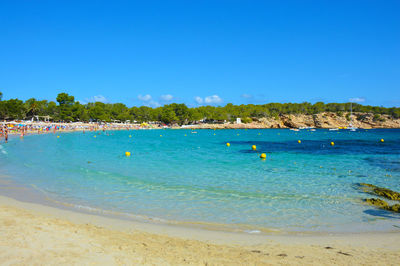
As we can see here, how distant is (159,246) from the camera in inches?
247

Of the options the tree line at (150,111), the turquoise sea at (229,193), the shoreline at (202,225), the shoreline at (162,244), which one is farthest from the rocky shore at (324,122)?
the shoreline at (162,244)

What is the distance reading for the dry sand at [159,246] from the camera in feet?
17.7

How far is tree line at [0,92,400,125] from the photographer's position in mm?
109062

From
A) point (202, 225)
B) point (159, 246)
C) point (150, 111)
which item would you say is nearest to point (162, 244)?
point (159, 246)

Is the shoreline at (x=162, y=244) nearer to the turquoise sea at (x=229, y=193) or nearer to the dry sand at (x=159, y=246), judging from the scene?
the dry sand at (x=159, y=246)

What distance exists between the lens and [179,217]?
900cm

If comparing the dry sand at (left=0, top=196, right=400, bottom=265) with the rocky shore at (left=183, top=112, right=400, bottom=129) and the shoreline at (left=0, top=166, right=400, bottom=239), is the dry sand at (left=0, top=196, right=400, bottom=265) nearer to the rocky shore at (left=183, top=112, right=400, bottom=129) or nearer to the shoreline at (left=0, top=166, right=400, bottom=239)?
the shoreline at (left=0, top=166, right=400, bottom=239)

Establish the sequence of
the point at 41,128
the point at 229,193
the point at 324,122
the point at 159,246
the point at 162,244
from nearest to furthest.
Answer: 1. the point at 159,246
2. the point at 162,244
3. the point at 229,193
4. the point at 41,128
5. the point at 324,122

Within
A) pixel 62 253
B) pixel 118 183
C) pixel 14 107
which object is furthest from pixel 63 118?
pixel 62 253

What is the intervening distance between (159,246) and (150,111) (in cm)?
16021

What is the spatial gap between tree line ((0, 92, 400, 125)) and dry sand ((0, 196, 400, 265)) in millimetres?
103446

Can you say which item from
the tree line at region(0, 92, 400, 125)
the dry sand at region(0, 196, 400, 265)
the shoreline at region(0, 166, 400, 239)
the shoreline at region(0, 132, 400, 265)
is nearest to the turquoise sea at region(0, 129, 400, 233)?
the shoreline at region(0, 166, 400, 239)

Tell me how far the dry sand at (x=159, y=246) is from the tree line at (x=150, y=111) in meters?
103

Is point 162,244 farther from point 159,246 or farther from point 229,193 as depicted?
point 229,193
